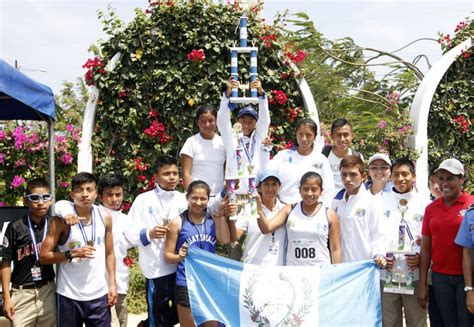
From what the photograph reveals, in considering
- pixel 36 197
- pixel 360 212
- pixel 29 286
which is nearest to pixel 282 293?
pixel 360 212

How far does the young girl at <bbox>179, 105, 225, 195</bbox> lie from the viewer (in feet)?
17.9

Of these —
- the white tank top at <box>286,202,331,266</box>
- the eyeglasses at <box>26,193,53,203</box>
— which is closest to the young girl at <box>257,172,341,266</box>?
the white tank top at <box>286,202,331,266</box>

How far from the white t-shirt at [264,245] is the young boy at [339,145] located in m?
1.18

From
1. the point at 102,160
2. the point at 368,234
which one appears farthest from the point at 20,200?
the point at 368,234

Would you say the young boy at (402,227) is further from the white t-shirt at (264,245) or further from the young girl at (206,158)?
the young girl at (206,158)

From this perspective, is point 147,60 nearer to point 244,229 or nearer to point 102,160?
point 102,160

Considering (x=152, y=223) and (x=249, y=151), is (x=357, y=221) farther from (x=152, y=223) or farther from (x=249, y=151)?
(x=152, y=223)

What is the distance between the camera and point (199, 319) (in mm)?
4652

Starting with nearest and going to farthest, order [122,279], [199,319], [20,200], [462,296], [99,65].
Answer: [462,296]
[199,319]
[122,279]
[99,65]
[20,200]

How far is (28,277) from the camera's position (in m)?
4.61

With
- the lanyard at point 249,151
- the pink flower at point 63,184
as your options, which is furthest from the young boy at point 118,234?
the pink flower at point 63,184

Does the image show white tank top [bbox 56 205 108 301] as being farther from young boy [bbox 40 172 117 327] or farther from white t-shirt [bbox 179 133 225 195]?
white t-shirt [bbox 179 133 225 195]

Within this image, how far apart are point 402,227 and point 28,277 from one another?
3.11 meters

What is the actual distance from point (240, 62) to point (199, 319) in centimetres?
458
